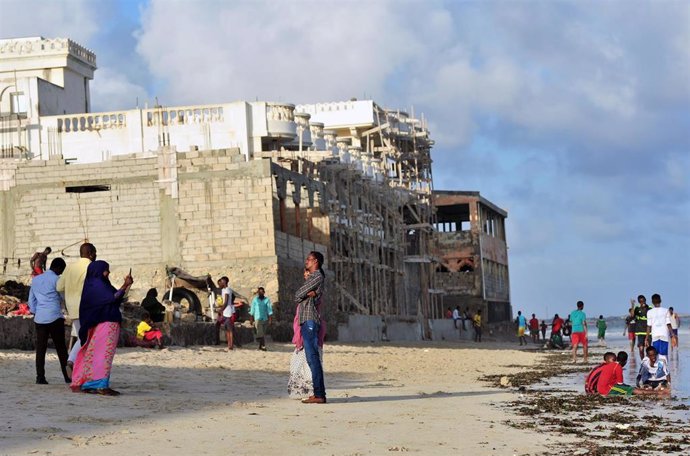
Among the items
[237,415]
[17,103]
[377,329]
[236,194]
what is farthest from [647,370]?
[17,103]

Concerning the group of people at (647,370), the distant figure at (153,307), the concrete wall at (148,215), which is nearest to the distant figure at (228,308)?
the distant figure at (153,307)

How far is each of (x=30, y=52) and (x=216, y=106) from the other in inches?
427

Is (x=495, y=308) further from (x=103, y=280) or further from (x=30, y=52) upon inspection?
(x=103, y=280)

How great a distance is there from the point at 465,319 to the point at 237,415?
150ft

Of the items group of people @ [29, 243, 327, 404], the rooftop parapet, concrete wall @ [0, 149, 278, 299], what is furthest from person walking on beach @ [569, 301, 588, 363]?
the rooftop parapet

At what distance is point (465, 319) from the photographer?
56.7 meters

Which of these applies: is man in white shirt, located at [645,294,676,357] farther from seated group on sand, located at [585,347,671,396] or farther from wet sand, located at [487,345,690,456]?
seated group on sand, located at [585,347,671,396]

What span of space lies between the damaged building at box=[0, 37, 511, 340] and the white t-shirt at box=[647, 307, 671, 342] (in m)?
12.7

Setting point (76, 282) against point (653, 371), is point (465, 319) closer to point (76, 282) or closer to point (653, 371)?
point (653, 371)

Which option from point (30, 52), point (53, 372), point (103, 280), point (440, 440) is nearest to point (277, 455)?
point (440, 440)

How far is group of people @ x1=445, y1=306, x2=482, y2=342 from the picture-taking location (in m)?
51.3

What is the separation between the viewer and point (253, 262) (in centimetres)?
3234

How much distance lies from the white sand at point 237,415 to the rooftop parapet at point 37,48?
31.3 meters

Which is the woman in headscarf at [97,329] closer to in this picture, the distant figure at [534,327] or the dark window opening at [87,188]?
the dark window opening at [87,188]
